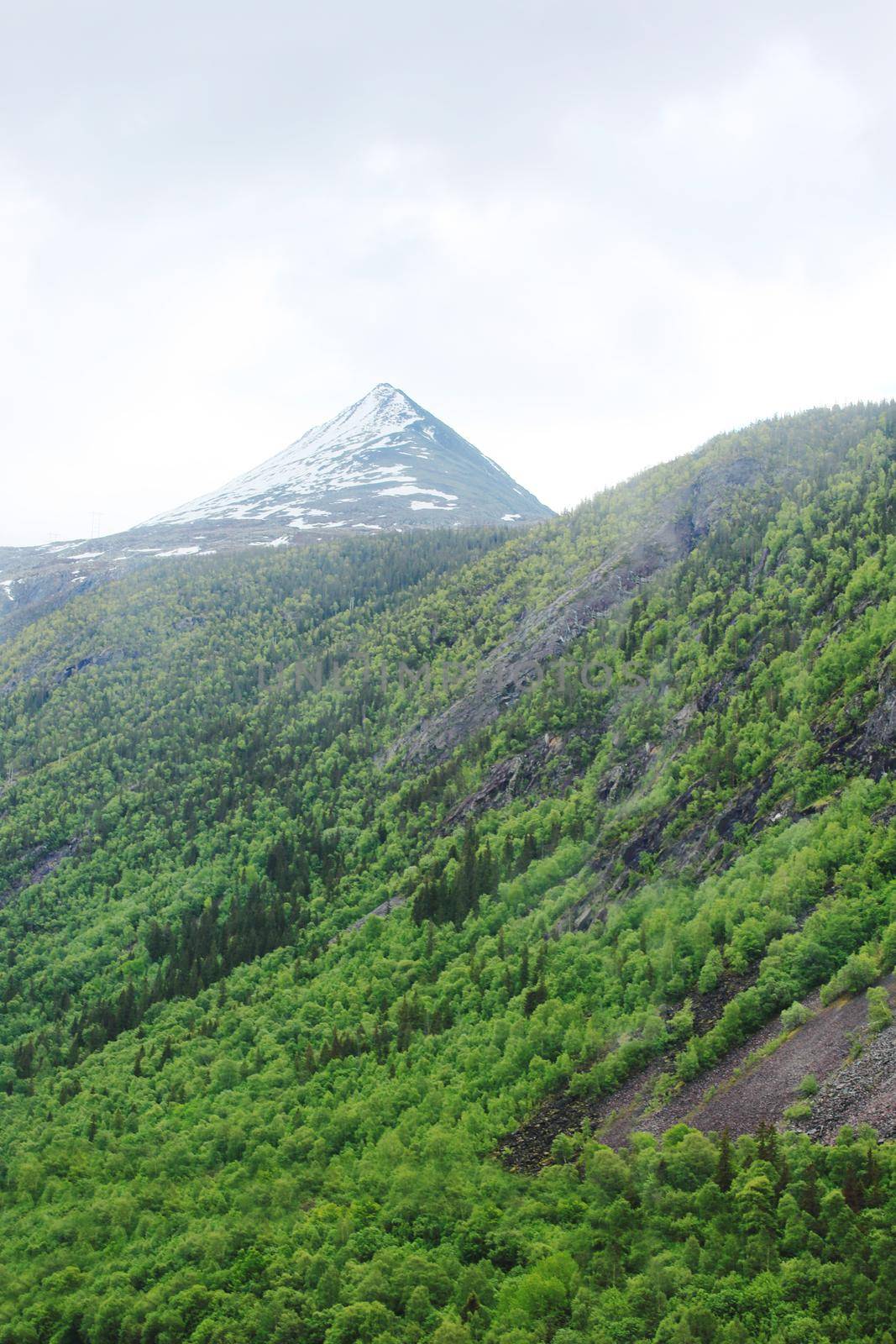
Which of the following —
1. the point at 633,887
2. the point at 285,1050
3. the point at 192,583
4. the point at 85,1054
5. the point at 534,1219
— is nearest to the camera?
the point at 534,1219

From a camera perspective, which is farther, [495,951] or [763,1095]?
[495,951]

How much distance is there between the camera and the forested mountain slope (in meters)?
38.5

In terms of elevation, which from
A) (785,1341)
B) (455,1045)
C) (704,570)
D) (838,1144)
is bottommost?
(455,1045)

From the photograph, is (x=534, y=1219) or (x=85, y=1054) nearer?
(x=534, y=1219)

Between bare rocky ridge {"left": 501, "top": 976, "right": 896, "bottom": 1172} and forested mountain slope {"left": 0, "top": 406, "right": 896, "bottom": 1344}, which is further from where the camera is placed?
forested mountain slope {"left": 0, "top": 406, "right": 896, "bottom": 1344}

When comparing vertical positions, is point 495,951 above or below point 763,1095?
below

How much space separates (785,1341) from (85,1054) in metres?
74.2

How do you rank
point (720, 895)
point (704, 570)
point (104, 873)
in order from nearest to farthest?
1. point (720, 895)
2. point (704, 570)
3. point (104, 873)

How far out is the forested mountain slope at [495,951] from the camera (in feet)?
126

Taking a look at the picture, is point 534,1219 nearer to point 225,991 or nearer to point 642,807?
point 642,807

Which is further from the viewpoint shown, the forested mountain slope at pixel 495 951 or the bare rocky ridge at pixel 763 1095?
the forested mountain slope at pixel 495 951

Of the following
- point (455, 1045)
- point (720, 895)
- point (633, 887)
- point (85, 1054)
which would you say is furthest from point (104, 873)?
point (720, 895)

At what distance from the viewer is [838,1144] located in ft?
113

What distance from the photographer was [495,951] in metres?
A: 71.1
